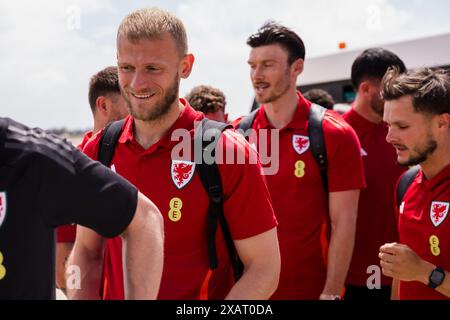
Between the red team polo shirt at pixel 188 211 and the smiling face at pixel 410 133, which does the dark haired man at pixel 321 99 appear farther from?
the red team polo shirt at pixel 188 211

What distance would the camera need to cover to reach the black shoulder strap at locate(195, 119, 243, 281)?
235 centimetres

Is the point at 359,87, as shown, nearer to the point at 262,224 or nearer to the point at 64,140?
the point at 262,224

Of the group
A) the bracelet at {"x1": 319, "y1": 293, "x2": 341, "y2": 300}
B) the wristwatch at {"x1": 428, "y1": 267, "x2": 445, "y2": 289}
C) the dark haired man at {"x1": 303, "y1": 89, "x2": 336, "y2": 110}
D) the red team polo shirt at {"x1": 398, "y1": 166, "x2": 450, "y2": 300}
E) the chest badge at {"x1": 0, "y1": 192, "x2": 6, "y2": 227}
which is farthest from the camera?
the dark haired man at {"x1": 303, "y1": 89, "x2": 336, "y2": 110}

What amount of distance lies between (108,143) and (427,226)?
151 cm

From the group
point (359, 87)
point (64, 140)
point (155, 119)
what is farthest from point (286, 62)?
point (64, 140)

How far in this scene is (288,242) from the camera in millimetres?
3645

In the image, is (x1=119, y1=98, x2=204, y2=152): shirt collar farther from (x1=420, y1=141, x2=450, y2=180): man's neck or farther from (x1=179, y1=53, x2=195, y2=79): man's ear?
(x1=420, y1=141, x2=450, y2=180): man's neck

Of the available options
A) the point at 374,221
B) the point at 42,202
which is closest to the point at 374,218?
the point at 374,221

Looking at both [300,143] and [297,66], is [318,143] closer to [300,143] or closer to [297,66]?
[300,143]

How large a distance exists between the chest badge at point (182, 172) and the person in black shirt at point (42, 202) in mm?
714

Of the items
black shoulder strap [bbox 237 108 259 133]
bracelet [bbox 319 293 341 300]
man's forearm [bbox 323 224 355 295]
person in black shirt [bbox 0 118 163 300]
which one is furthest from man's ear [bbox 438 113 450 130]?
person in black shirt [bbox 0 118 163 300]

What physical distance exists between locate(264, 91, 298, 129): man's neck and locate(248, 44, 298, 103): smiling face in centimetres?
3

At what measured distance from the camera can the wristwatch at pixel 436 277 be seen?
2.73 metres

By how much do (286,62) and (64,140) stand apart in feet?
Result: 8.69
